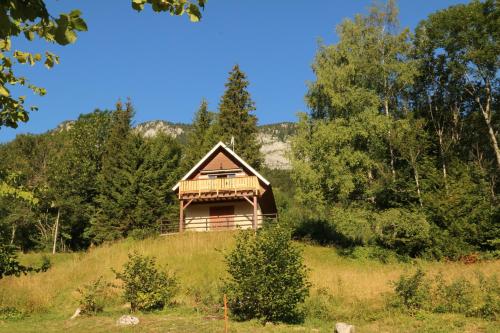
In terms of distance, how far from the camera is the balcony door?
33.7m

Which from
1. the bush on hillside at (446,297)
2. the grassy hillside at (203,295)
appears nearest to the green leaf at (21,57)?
the grassy hillside at (203,295)

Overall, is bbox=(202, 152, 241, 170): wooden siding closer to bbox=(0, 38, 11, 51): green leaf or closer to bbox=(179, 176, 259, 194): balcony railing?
bbox=(179, 176, 259, 194): balcony railing

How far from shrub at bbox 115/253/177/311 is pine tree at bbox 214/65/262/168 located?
1289 inches

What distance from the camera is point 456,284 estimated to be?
14.0 meters

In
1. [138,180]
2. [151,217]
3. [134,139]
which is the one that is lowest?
[151,217]

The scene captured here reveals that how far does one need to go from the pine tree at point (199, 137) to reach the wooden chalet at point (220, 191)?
12.8 meters

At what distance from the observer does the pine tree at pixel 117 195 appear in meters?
40.0

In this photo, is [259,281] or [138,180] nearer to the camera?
[259,281]

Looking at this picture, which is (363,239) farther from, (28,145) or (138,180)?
(28,145)

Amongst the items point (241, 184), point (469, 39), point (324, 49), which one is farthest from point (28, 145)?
point (469, 39)

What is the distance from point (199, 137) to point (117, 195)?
540 inches

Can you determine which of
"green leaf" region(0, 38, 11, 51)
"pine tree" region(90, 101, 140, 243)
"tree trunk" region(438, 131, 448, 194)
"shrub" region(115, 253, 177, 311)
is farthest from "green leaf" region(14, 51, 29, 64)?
"pine tree" region(90, 101, 140, 243)

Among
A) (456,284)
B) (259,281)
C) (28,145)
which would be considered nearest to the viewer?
(259,281)

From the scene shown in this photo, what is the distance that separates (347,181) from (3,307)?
65.3 ft
